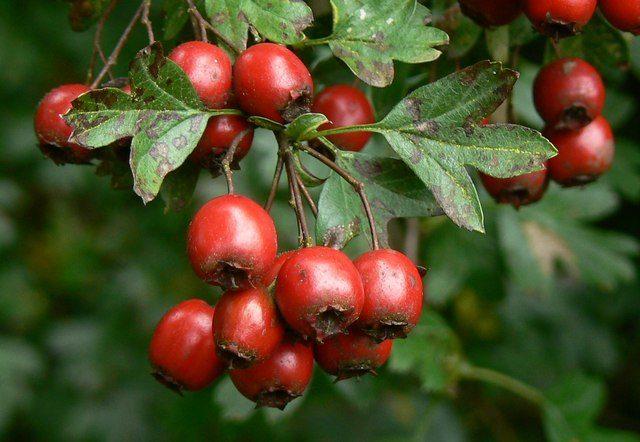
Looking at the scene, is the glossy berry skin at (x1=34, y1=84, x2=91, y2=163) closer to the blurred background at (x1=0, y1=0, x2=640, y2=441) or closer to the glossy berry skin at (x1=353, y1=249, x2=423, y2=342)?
the glossy berry skin at (x1=353, y1=249, x2=423, y2=342)

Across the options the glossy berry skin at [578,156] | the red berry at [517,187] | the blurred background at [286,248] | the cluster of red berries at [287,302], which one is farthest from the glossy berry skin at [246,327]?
the blurred background at [286,248]

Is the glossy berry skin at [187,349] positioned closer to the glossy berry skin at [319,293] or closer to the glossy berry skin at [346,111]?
the glossy berry skin at [319,293]

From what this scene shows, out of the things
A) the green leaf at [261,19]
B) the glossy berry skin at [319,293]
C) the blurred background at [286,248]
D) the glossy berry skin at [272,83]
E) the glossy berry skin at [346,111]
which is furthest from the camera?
the blurred background at [286,248]

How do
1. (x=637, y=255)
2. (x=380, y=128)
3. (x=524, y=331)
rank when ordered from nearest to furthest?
(x=380, y=128), (x=637, y=255), (x=524, y=331)

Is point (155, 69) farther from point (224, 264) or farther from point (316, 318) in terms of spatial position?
point (316, 318)

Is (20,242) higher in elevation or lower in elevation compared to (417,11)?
lower

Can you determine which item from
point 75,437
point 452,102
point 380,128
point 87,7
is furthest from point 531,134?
point 75,437
